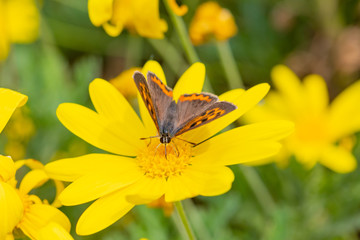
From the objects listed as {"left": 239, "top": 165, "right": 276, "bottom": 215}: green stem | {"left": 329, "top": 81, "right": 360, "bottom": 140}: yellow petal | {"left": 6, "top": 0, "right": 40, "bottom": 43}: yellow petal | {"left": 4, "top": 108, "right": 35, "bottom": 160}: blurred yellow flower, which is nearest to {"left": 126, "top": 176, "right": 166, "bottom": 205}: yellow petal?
{"left": 239, "top": 165, "right": 276, "bottom": 215}: green stem

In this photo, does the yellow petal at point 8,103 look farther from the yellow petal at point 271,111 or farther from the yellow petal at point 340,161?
the yellow petal at point 271,111

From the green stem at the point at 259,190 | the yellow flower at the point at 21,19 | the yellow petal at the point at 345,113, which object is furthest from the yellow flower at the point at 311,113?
the yellow flower at the point at 21,19

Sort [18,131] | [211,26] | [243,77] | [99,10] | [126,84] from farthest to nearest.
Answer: [243,77], [18,131], [211,26], [126,84], [99,10]

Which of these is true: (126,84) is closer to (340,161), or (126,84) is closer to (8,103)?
(8,103)

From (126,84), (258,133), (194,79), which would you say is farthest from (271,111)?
(258,133)

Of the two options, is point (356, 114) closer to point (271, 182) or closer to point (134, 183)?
point (271, 182)

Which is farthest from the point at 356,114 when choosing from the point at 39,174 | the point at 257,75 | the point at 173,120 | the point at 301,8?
the point at 39,174

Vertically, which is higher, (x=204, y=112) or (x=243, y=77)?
(x=204, y=112)
